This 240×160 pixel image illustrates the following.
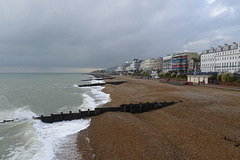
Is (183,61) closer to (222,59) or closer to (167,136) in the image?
(222,59)

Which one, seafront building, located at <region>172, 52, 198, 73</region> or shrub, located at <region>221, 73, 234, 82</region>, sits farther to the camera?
seafront building, located at <region>172, 52, 198, 73</region>

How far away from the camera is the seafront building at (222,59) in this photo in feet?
197

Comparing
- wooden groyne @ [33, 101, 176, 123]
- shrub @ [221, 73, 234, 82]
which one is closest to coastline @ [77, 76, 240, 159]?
wooden groyne @ [33, 101, 176, 123]

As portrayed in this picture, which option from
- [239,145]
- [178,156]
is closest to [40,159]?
[178,156]

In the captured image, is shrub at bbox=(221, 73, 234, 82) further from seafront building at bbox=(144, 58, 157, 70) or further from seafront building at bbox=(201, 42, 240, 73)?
seafront building at bbox=(144, 58, 157, 70)

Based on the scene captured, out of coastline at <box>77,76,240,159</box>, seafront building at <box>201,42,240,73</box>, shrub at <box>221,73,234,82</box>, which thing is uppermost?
seafront building at <box>201,42,240,73</box>

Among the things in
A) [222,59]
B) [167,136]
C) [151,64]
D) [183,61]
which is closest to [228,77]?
[167,136]

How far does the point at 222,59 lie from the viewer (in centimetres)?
6756

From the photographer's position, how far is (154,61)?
5827 inches

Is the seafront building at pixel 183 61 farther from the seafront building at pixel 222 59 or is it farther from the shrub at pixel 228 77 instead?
the shrub at pixel 228 77

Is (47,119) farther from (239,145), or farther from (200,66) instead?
(200,66)

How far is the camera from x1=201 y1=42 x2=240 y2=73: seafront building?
60156 mm

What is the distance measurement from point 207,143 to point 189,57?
9560cm

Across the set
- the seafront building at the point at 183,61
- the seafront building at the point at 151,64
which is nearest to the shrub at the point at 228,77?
the seafront building at the point at 183,61
